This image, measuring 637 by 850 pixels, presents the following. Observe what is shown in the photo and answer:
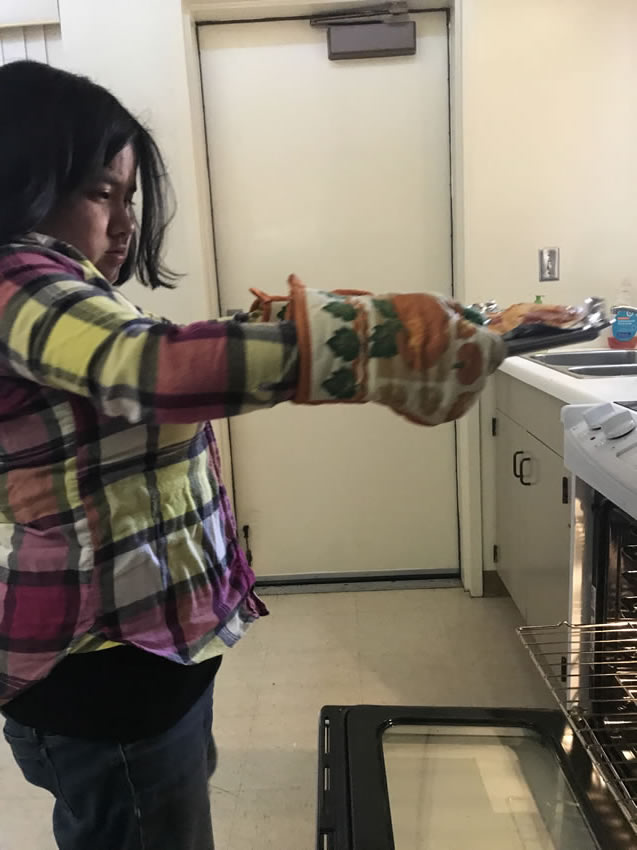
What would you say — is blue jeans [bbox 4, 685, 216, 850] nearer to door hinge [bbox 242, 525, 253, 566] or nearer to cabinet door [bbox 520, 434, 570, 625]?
cabinet door [bbox 520, 434, 570, 625]

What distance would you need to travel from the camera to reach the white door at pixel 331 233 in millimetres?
2316

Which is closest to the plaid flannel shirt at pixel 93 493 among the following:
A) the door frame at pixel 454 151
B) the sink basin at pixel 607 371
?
the sink basin at pixel 607 371

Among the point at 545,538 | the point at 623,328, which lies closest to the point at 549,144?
the point at 623,328

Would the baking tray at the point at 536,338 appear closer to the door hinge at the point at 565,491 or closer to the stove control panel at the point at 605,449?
the stove control panel at the point at 605,449

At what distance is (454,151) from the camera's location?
7.48 ft

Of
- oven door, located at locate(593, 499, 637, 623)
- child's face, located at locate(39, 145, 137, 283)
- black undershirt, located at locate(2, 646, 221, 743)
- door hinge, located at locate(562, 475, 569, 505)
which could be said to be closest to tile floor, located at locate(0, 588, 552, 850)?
door hinge, located at locate(562, 475, 569, 505)

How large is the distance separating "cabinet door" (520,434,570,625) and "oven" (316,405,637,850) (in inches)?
14.1

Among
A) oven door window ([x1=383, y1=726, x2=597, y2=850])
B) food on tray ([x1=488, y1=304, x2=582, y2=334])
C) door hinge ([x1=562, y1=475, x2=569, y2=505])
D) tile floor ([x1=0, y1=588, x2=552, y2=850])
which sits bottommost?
tile floor ([x1=0, y1=588, x2=552, y2=850])

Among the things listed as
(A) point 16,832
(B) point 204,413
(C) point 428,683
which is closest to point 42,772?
(B) point 204,413

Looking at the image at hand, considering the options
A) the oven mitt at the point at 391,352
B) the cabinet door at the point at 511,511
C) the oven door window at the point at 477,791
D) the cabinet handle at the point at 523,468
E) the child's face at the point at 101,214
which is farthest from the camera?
the cabinet door at the point at 511,511

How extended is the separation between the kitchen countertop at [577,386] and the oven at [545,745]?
0.16 m

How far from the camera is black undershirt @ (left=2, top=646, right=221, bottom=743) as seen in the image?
673mm

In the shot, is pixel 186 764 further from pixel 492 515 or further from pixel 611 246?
pixel 611 246

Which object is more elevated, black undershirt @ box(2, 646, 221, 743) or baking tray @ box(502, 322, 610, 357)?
baking tray @ box(502, 322, 610, 357)
